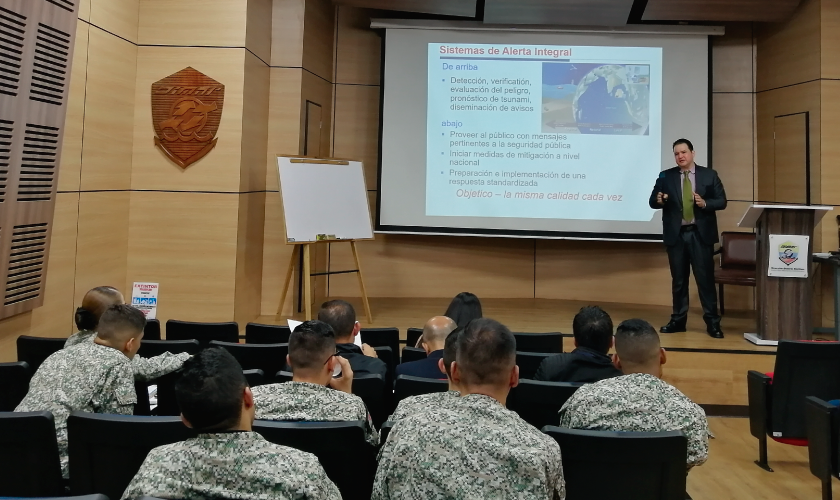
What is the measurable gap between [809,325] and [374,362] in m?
3.63

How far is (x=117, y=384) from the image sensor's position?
2.34 meters

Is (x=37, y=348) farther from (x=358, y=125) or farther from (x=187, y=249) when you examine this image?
(x=358, y=125)

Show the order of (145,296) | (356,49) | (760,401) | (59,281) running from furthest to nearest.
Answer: (356,49), (145,296), (59,281), (760,401)

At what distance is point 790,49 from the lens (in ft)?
21.2

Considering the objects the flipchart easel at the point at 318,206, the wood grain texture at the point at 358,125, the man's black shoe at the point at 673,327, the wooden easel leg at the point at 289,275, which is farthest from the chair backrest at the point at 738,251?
the wooden easel leg at the point at 289,275

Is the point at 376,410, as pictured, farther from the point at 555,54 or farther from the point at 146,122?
the point at 555,54

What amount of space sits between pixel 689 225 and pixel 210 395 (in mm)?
4768

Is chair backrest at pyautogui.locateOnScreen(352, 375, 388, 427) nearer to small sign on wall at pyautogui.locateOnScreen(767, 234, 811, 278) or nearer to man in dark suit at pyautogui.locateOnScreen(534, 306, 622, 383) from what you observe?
man in dark suit at pyautogui.locateOnScreen(534, 306, 622, 383)

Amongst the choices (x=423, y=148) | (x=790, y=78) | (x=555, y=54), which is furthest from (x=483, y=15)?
(x=790, y=78)

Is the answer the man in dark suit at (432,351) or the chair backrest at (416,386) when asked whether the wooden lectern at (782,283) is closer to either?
the man in dark suit at (432,351)

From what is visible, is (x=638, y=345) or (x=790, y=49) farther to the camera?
(x=790, y=49)

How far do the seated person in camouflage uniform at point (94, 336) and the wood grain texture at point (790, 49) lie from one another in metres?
6.13

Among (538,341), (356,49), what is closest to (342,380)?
(538,341)

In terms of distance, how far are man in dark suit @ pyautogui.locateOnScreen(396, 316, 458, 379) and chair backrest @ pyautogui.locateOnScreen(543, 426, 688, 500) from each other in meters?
0.95
